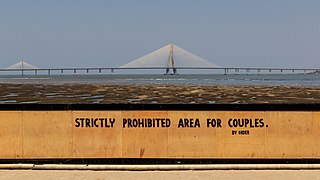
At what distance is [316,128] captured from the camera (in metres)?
8.53

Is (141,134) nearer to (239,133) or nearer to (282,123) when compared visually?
(239,133)

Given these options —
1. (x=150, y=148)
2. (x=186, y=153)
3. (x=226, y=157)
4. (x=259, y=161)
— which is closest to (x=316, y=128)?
(x=259, y=161)

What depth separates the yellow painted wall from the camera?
28.1 ft

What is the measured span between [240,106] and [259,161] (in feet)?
3.58
